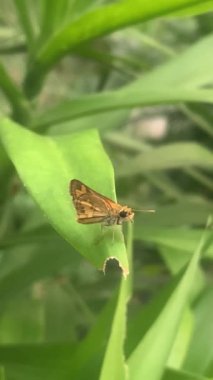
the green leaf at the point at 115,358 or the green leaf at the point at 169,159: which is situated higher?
the green leaf at the point at 169,159

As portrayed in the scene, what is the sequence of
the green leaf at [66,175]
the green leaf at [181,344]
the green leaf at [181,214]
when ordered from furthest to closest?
1. the green leaf at [181,214]
2. the green leaf at [181,344]
3. the green leaf at [66,175]

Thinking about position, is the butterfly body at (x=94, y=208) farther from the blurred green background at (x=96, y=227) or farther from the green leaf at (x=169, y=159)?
the green leaf at (x=169, y=159)

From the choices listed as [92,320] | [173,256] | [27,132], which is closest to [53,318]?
[92,320]

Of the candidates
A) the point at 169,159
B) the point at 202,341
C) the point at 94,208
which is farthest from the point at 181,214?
the point at 94,208

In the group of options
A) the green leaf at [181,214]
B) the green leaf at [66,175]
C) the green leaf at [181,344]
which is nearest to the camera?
the green leaf at [66,175]

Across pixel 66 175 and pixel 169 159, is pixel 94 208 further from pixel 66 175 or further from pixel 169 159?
pixel 169 159

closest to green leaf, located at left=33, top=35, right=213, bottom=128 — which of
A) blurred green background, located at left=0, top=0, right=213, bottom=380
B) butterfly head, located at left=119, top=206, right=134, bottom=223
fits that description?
blurred green background, located at left=0, top=0, right=213, bottom=380

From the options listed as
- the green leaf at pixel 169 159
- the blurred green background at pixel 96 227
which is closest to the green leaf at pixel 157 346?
the blurred green background at pixel 96 227
